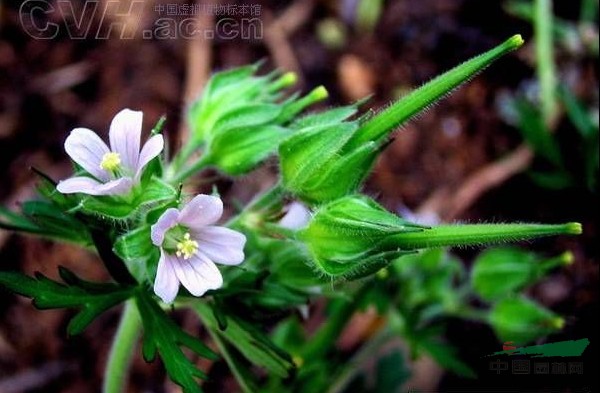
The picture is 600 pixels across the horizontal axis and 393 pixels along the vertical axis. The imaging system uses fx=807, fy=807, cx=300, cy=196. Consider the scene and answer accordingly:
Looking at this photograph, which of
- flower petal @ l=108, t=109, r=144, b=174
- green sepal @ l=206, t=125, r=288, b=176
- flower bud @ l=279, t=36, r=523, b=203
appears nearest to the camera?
flower bud @ l=279, t=36, r=523, b=203

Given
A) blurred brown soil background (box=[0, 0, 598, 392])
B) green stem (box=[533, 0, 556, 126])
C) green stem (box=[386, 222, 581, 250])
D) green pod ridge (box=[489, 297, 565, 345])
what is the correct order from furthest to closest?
green stem (box=[533, 0, 556, 126]) < blurred brown soil background (box=[0, 0, 598, 392]) < green pod ridge (box=[489, 297, 565, 345]) < green stem (box=[386, 222, 581, 250])

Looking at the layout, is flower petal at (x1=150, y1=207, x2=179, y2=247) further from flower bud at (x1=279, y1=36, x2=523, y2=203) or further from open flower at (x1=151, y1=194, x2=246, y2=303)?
flower bud at (x1=279, y1=36, x2=523, y2=203)

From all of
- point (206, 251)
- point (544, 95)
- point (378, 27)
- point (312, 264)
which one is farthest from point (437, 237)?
point (378, 27)

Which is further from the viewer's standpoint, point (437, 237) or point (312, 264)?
point (312, 264)

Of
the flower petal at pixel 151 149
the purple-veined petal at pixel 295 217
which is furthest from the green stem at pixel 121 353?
the flower petal at pixel 151 149

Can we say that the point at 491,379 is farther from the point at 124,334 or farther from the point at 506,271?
the point at 124,334

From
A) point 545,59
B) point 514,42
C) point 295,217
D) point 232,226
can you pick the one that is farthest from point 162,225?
point 545,59

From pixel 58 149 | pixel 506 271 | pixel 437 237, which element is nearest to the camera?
pixel 437 237

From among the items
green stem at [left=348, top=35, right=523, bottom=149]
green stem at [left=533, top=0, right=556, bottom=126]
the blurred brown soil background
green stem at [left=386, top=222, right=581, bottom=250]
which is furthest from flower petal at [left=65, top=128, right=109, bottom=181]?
green stem at [left=533, top=0, right=556, bottom=126]
